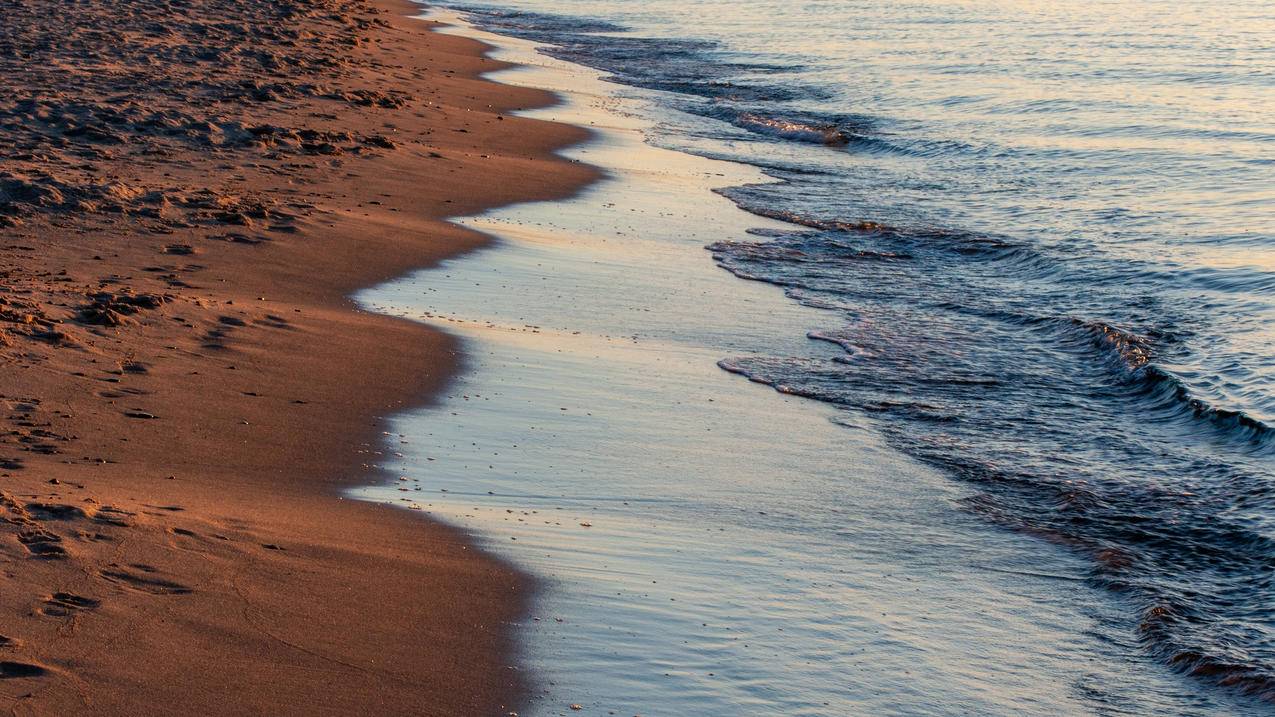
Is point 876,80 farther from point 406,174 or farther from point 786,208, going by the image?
point 406,174

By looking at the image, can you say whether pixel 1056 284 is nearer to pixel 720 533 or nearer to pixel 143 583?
pixel 720 533

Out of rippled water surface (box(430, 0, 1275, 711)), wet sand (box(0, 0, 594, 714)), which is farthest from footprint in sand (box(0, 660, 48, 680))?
rippled water surface (box(430, 0, 1275, 711))

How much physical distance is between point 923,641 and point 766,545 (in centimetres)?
92

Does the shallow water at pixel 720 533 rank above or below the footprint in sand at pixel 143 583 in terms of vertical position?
below

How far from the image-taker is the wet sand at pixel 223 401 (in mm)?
4129

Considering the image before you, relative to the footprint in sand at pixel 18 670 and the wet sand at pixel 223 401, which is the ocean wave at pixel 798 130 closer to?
the wet sand at pixel 223 401

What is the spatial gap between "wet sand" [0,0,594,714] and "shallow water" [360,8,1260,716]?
1.05 feet

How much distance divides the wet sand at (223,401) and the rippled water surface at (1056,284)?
2.58 metres

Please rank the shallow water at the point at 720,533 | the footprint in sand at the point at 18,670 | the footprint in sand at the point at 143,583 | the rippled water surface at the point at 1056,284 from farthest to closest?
1. the rippled water surface at the point at 1056,284
2. the shallow water at the point at 720,533
3. the footprint in sand at the point at 143,583
4. the footprint in sand at the point at 18,670

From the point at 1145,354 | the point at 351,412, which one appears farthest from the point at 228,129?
the point at 1145,354

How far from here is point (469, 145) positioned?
14.6m

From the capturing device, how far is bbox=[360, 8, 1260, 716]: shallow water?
4605 millimetres

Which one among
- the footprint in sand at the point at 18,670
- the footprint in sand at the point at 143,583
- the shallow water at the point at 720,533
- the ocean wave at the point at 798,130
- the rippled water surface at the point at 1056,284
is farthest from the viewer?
the ocean wave at the point at 798,130

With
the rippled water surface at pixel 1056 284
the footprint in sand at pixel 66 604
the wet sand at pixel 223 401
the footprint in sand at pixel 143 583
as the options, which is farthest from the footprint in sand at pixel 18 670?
the rippled water surface at pixel 1056 284
